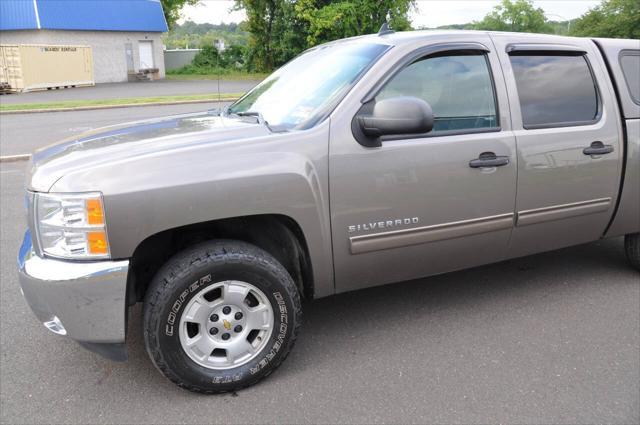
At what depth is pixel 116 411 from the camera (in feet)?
8.95

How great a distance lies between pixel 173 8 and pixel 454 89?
52.8 meters

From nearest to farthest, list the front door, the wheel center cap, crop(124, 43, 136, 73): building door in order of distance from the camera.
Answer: the wheel center cap → the front door → crop(124, 43, 136, 73): building door

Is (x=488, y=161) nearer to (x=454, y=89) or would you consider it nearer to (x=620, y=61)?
(x=454, y=89)

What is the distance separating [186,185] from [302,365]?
4.15 ft

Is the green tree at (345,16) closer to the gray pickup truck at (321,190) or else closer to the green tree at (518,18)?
the gray pickup truck at (321,190)

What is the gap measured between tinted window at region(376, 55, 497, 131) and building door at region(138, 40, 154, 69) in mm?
38809

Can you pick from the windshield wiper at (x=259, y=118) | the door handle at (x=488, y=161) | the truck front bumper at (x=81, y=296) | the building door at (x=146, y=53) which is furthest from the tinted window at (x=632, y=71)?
the building door at (x=146, y=53)

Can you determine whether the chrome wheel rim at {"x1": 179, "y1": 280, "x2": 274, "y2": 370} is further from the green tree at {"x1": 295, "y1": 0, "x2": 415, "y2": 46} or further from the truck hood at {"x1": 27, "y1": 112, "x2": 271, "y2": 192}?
the green tree at {"x1": 295, "y1": 0, "x2": 415, "y2": 46}

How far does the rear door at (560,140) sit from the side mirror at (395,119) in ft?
2.81

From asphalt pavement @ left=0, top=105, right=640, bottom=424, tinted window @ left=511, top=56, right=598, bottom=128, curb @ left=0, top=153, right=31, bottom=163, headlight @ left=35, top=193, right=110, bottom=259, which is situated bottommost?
asphalt pavement @ left=0, top=105, right=640, bottom=424

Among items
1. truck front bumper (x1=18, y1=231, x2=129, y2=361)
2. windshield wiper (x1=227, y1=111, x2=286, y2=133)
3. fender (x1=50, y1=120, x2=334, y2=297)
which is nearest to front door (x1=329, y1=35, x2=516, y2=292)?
fender (x1=50, y1=120, x2=334, y2=297)

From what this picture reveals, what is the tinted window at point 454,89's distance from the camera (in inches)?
129

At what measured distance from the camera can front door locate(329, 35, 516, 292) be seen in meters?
3.00

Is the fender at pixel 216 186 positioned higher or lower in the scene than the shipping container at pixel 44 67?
lower
